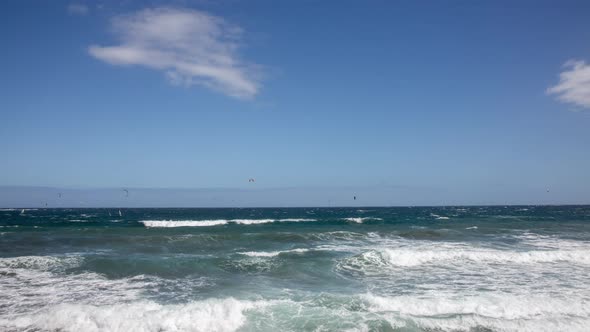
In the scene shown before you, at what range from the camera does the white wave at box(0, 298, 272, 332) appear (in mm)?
9320

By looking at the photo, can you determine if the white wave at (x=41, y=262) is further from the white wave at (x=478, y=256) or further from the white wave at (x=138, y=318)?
the white wave at (x=478, y=256)

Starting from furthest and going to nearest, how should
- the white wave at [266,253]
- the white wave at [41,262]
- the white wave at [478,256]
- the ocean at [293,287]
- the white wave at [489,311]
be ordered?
1. the white wave at [266,253]
2. the white wave at [478,256]
3. the white wave at [41,262]
4. the ocean at [293,287]
5. the white wave at [489,311]

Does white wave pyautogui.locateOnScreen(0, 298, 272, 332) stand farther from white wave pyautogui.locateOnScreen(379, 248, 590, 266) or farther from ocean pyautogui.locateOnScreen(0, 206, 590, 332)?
white wave pyautogui.locateOnScreen(379, 248, 590, 266)

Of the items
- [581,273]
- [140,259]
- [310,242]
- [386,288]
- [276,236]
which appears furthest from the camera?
[276,236]

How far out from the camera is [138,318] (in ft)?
31.8

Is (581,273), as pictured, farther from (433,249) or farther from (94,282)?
(94,282)

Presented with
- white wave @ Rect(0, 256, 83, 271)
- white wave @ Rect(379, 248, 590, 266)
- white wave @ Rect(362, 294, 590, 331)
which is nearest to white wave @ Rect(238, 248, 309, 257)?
white wave @ Rect(379, 248, 590, 266)

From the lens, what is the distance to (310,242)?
2420 centimetres

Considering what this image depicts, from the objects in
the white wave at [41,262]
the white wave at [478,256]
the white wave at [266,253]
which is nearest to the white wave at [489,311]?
the white wave at [478,256]

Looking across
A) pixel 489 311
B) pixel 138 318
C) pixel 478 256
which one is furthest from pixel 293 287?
pixel 478 256

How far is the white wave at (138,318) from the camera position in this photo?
30.6ft

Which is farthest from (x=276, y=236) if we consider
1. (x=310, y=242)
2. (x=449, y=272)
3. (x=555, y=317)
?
(x=555, y=317)

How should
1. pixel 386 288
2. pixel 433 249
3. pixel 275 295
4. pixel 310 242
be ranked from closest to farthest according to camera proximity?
1. pixel 275 295
2. pixel 386 288
3. pixel 433 249
4. pixel 310 242

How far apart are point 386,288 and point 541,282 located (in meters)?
5.79
